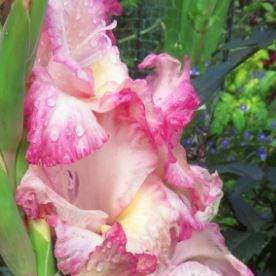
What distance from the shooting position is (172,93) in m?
0.65

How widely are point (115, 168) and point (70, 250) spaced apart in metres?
0.08

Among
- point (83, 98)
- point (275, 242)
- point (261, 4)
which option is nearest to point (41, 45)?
point (83, 98)

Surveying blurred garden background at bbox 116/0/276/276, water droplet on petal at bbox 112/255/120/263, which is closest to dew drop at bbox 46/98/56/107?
water droplet on petal at bbox 112/255/120/263

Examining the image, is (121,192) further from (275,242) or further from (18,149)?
(275,242)

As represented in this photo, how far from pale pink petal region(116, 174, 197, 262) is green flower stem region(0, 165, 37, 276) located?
7cm

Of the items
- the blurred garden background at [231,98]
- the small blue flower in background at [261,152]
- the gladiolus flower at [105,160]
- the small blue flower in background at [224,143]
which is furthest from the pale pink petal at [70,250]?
the small blue flower in background at [224,143]

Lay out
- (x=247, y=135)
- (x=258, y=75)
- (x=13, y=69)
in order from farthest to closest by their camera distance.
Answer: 1. (x=258, y=75)
2. (x=247, y=135)
3. (x=13, y=69)

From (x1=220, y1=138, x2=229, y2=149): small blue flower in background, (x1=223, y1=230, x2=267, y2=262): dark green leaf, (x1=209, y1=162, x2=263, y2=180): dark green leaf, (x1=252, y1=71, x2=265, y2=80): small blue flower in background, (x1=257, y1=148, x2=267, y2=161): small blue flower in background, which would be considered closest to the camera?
(x1=223, y1=230, x2=267, y2=262): dark green leaf

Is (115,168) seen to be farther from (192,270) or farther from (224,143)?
(224,143)

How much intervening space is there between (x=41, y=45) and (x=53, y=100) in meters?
0.05

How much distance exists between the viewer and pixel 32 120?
581 mm

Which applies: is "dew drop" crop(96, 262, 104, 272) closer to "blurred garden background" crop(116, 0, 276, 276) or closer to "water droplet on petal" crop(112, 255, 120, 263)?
"water droplet on petal" crop(112, 255, 120, 263)

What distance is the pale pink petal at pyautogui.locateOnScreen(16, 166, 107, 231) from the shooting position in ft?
1.90

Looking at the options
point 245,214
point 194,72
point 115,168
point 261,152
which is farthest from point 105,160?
point 194,72
